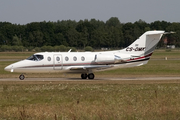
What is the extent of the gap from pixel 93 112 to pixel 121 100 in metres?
3.79

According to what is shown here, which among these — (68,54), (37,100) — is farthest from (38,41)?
(37,100)

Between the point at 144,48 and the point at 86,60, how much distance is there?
555 centimetres

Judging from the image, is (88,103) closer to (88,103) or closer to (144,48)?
(88,103)

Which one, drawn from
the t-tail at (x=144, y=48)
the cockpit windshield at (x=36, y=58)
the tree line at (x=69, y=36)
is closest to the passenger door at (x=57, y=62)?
the cockpit windshield at (x=36, y=58)

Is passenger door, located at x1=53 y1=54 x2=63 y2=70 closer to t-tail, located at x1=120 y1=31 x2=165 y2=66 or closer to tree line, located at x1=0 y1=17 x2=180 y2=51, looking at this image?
t-tail, located at x1=120 y1=31 x2=165 y2=66

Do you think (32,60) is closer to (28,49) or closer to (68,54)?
(68,54)

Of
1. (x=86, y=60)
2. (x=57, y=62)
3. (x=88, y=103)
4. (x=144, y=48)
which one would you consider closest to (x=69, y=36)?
(x=144, y=48)

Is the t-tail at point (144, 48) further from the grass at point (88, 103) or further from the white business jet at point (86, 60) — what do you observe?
the grass at point (88, 103)

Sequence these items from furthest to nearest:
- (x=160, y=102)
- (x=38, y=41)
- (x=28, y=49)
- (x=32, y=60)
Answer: (x=38, y=41) → (x=28, y=49) → (x=32, y=60) → (x=160, y=102)

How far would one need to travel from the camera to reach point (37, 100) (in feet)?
65.7

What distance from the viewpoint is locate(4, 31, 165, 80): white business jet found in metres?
33.4

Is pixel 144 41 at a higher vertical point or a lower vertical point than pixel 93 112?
higher

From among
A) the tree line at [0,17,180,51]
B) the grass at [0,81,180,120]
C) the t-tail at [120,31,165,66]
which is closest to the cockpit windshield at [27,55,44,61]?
the t-tail at [120,31,165,66]

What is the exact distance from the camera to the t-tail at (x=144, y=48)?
35281 mm
